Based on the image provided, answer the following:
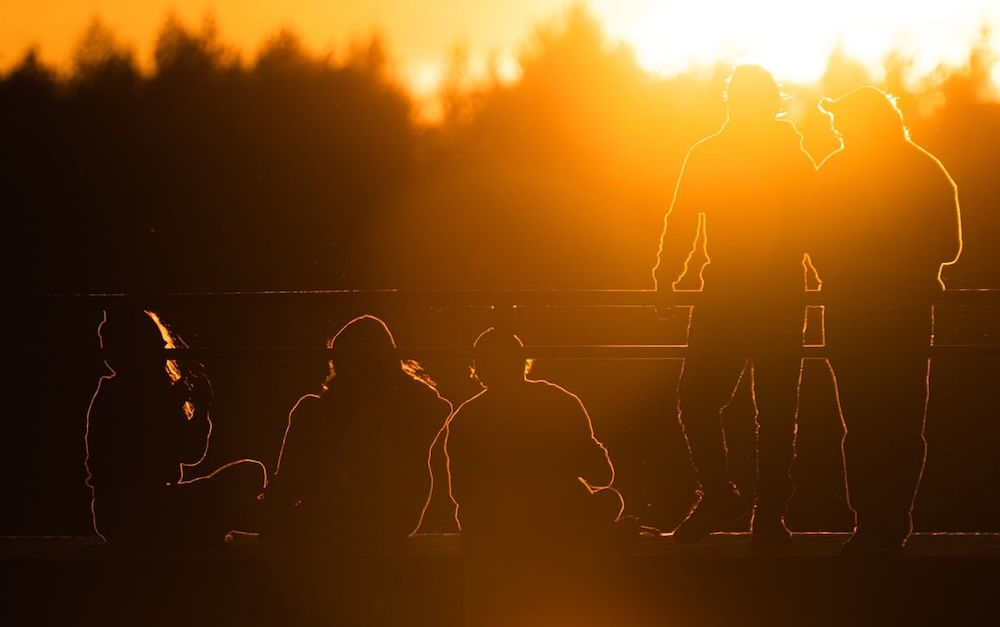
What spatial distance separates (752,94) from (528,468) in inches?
70.5

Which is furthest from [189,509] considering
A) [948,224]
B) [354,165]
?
[354,165]

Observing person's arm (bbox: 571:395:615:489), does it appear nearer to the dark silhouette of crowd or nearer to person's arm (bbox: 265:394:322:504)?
the dark silhouette of crowd

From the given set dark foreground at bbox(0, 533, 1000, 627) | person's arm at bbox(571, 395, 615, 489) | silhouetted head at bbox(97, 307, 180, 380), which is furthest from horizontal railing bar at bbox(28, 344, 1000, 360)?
dark foreground at bbox(0, 533, 1000, 627)

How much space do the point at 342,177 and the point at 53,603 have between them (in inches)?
1273

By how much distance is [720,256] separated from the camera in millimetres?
6906

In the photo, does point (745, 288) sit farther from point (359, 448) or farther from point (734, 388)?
point (359, 448)

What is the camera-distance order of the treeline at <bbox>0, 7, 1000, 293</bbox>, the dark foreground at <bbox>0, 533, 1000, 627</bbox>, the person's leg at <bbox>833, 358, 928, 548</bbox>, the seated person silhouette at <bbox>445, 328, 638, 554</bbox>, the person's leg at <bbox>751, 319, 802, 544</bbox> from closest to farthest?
the dark foreground at <bbox>0, 533, 1000, 627</bbox> → the seated person silhouette at <bbox>445, 328, 638, 554</bbox> → the person's leg at <bbox>833, 358, 928, 548</bbox> → the person's leg at <bbox>751, 319, 802, 544</bbox> → the treeline at <bbox>0, 7, 1000, 293</bbox>

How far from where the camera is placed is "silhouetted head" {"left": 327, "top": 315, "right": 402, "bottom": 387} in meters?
A: 6.62

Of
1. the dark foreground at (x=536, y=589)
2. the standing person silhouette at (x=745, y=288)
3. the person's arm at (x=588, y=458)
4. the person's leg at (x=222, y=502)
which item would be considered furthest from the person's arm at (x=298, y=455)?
the standing person silhouette at (x=745, y=288)

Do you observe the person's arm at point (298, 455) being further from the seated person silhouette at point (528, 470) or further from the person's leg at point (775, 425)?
the person's leg at point (775, 425)

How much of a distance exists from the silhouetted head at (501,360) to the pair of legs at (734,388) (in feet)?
2.68

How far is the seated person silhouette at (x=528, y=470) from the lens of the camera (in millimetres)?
6375

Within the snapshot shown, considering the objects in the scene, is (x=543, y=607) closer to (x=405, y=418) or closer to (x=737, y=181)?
(x=405, y=418)

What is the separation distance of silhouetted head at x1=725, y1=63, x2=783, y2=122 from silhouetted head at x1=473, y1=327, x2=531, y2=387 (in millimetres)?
1395
